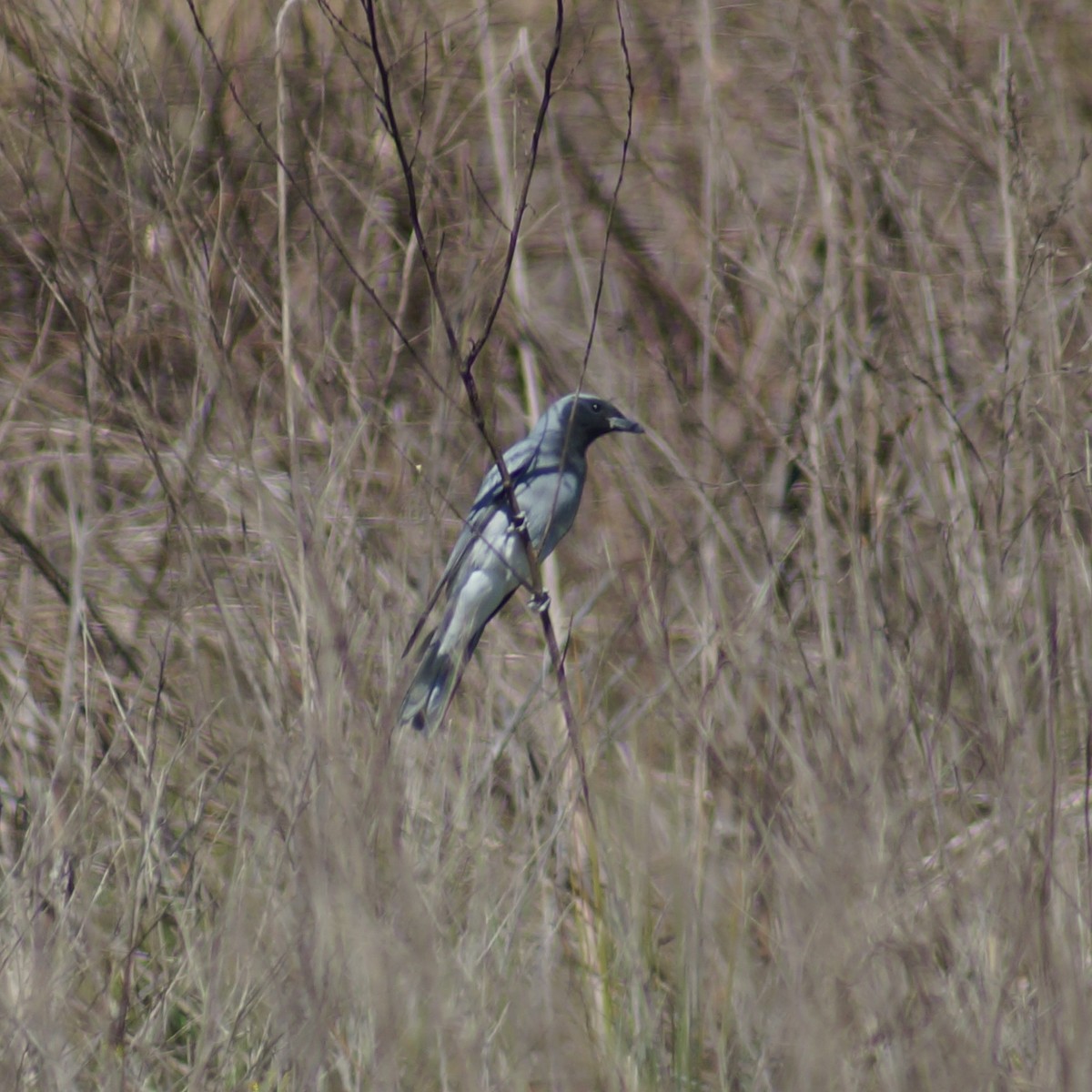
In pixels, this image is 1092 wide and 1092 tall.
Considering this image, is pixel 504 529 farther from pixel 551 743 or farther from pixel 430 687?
pixel 551 743

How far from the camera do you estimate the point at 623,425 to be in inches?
130

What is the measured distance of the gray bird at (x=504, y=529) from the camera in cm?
294

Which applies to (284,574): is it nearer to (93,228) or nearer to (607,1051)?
(607,1051)

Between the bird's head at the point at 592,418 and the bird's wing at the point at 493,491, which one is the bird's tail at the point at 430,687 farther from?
the bird's head at the point at 592,418

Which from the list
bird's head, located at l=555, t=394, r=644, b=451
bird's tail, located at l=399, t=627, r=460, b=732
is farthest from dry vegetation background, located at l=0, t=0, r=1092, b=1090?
bird's head, located at l=555, t=394, r=644, b=451

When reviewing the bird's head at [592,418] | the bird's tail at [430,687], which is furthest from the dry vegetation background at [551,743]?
the bird's head at [592,418]

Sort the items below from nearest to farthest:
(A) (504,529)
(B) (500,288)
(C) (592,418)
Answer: (B) (500,288), (C) (592,418), (A) (504,529)

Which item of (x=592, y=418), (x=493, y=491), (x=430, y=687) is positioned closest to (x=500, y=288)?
(x=430, y=687)

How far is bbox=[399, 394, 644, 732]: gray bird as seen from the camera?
116 inches

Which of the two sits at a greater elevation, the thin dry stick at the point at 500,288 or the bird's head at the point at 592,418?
the thin dry stick at the point at 500,288

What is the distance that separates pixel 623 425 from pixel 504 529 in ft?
1.74

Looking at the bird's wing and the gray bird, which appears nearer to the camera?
the gray bird

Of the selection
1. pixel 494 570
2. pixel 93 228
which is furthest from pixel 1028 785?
pixel 93 228

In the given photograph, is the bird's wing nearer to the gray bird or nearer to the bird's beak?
the gray bird
